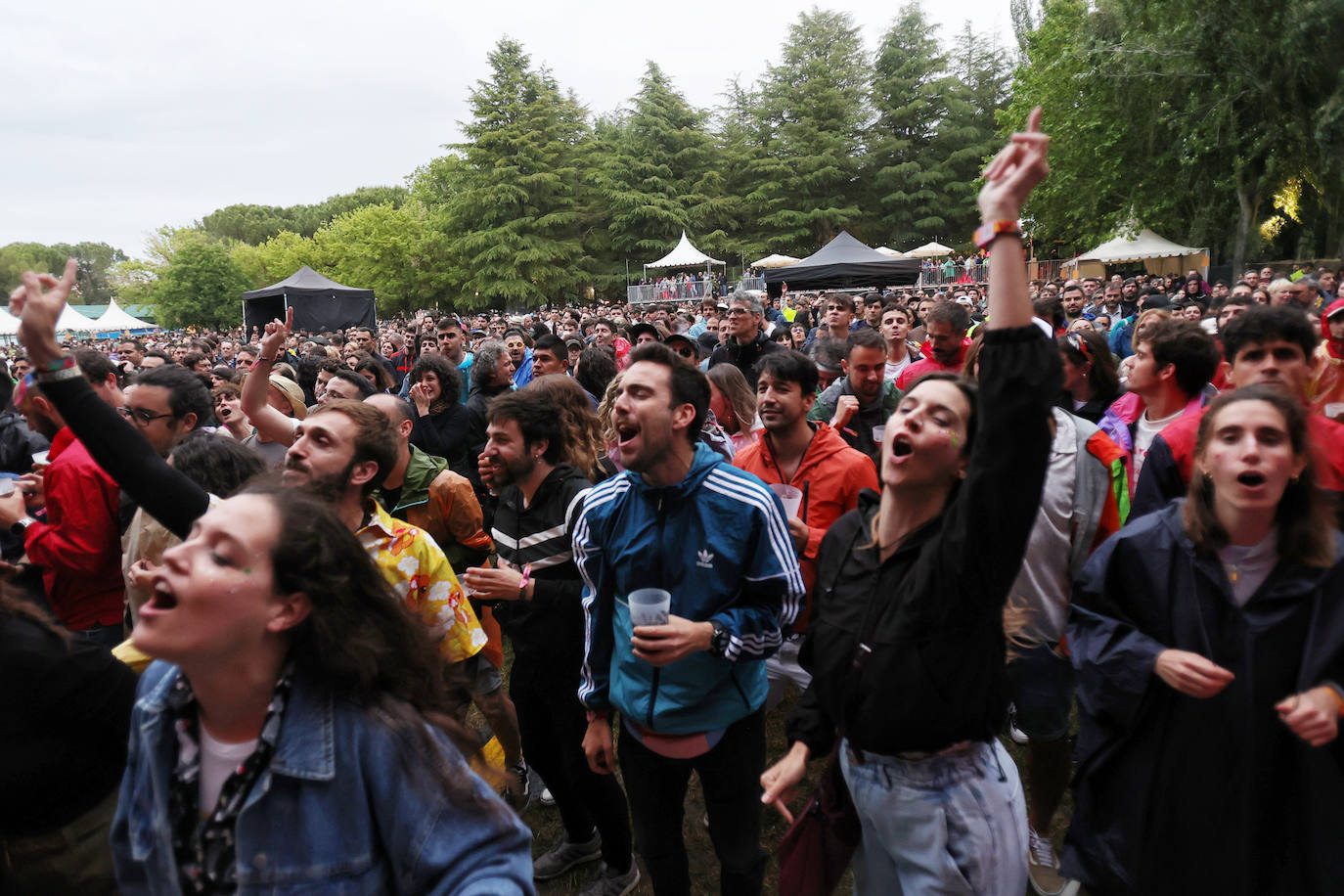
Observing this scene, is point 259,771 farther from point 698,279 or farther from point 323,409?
point 698,279

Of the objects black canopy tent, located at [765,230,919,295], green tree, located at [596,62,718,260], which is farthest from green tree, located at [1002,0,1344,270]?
green tree, located at [596,62,718,260]

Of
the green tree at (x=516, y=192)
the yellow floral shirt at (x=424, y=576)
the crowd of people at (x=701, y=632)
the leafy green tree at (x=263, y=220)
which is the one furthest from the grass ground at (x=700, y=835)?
the leafy green tree at (x=263, y=220)

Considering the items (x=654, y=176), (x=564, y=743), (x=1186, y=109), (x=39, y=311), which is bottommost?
(x=564, y=743)

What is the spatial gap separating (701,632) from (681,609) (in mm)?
219

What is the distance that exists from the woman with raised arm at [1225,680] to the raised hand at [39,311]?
2955mm

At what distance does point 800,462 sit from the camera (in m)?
3.65

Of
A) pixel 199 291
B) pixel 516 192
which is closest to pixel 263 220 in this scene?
pixel 199 291

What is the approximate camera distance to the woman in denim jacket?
4.71 ft

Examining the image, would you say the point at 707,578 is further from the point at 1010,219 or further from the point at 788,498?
the point at 1010,219

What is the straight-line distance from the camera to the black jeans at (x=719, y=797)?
257cm

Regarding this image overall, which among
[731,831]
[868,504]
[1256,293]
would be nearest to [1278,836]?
[868,504]

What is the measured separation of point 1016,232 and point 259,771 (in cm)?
174

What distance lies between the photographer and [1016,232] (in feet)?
5.09

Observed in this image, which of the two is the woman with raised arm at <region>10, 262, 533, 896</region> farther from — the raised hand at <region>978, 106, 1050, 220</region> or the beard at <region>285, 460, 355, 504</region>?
the raised hand at <region>978, 106, 1050, 220</region>
